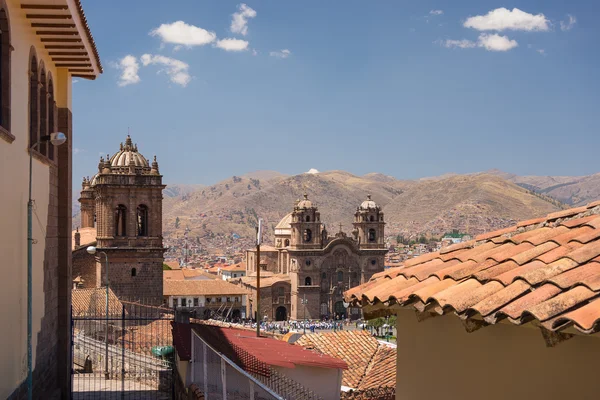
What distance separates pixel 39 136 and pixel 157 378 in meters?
7.14

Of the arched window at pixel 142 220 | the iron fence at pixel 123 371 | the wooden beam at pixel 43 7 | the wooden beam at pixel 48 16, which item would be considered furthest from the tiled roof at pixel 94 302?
the wooden beam at pixel 43 7

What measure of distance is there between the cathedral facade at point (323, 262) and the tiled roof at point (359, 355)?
48.7 metres

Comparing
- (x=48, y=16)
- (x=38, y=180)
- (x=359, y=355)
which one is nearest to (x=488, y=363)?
(x=48, y=16)

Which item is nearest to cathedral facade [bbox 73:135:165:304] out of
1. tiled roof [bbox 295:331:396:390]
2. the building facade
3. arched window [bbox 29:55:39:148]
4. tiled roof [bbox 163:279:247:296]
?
tiled roof [bbox 295:331:396:390]

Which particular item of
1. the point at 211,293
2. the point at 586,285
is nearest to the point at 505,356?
the point at 586,285

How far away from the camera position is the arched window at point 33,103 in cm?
828

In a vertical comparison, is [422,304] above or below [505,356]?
above

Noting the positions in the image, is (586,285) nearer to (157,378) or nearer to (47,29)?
(47,29)

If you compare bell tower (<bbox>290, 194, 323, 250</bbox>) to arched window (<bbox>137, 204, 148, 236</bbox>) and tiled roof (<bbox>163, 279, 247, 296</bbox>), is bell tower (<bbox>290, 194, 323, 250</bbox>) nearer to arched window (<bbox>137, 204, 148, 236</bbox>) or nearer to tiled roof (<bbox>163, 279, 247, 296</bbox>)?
tiled roof (<bbox>163, 279, 247, 296</bbox>)

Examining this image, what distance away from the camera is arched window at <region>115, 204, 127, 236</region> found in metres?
32.3

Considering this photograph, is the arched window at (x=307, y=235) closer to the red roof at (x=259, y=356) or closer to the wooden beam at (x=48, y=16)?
the red roof at (x=259, y=356)

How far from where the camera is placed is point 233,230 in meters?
198

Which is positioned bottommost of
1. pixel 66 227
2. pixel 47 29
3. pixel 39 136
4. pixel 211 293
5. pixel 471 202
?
pixel 211 293

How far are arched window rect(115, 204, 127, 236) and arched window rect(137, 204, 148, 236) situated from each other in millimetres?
649
